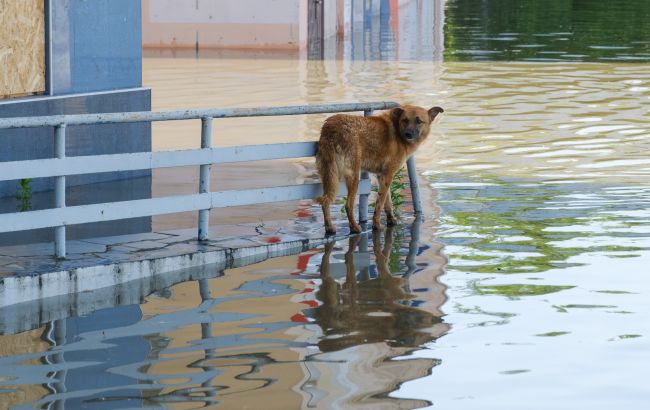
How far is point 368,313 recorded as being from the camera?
966 cm

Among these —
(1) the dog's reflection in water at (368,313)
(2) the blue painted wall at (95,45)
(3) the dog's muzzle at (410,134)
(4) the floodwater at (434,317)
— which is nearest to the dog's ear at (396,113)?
(3) the dog's muzzle at (410,134)

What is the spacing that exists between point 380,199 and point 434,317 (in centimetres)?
352

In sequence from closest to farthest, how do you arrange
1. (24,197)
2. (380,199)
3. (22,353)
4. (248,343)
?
(22,353) → (248,343) → (380,199) → (24,197)

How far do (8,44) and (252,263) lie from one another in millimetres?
4282

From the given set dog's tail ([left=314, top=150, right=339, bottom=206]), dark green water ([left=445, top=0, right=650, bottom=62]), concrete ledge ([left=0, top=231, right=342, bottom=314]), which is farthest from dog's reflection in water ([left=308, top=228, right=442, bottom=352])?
dark green water ([left=445, top=0, right=650, bottom=62])

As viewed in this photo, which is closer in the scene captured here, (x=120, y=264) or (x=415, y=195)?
(x=120, y=264)

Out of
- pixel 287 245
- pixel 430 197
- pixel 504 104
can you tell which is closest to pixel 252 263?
pixel 287 245

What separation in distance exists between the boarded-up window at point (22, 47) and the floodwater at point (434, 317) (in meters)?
4.14

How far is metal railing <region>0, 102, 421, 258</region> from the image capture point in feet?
34.3

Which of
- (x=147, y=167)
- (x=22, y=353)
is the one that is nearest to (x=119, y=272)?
(x=147, y=167)

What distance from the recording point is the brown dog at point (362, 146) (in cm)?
1234

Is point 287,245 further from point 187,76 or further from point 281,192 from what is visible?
point 187,76

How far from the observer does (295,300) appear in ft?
33.1

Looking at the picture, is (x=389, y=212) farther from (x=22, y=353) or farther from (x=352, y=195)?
(x=22, y=353)
